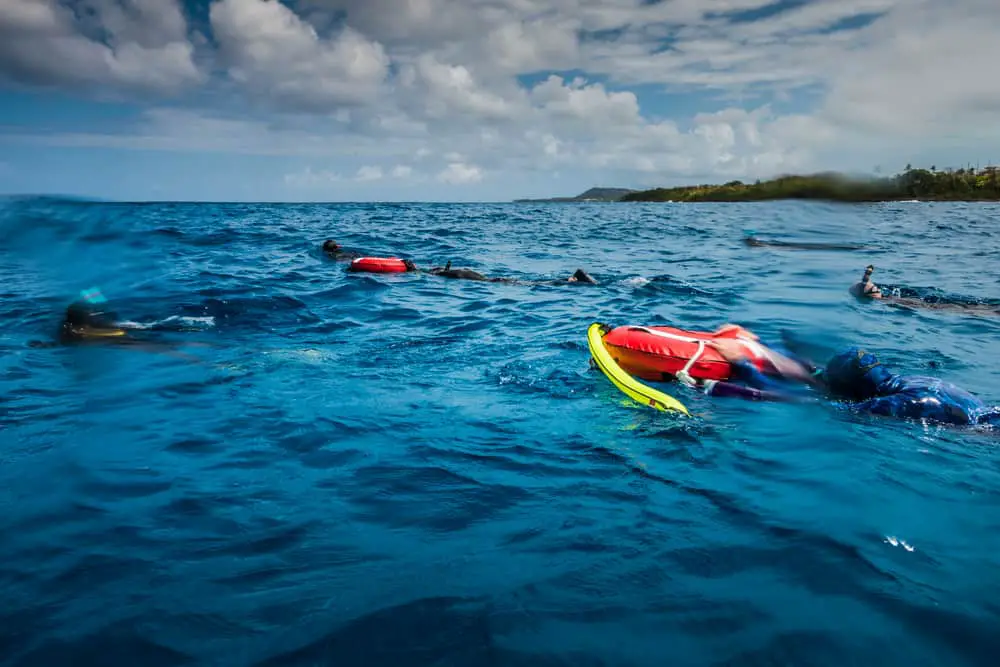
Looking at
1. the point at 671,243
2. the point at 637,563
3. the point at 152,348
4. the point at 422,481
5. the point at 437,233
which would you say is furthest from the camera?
the point at 437,233

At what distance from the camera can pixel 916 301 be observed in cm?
1425

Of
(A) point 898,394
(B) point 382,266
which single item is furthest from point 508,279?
(A) point 898,394

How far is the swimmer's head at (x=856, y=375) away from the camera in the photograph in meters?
7.27

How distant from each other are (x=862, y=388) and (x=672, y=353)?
242 centimetres

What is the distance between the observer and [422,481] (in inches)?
212

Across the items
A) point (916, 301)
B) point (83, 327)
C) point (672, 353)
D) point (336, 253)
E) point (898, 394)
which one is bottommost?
point (916, 301)

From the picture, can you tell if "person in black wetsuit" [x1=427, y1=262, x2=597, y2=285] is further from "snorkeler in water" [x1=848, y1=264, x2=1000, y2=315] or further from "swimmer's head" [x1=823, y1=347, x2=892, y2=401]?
"swimmer's head" [x1=823, y1=347, x2=892, y2=401]

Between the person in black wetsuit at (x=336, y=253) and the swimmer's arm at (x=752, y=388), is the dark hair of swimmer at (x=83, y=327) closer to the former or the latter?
the swimmer's arm at (x=752, y=388)

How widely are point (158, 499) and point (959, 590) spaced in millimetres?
6222

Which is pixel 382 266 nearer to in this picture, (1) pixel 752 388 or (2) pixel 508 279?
(2) pixel 508 279

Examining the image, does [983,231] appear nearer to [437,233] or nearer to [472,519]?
[437,233]

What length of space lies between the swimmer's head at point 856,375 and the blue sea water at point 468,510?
2.13 ft

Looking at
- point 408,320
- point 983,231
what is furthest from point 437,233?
point 983,231

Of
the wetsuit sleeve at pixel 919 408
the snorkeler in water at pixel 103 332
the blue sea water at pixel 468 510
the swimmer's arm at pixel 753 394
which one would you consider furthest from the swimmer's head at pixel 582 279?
the wetsuit sleeve at pixel 919 408
